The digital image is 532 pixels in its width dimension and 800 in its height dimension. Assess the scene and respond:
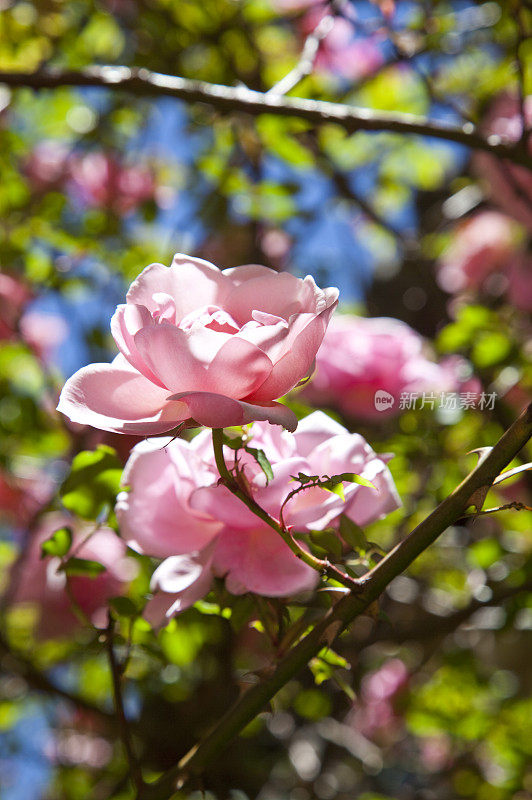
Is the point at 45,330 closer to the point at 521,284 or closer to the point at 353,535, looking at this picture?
the point at 521,284

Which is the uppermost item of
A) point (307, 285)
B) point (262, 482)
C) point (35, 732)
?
point (307, 285)

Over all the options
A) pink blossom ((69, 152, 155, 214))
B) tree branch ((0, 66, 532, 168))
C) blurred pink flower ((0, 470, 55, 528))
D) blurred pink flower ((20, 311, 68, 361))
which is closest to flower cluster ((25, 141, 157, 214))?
pink blossom ((69, 152, 155, 214))

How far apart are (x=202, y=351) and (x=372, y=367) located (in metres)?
0.67

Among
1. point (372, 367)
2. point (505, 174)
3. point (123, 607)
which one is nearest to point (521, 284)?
point (505, 174)

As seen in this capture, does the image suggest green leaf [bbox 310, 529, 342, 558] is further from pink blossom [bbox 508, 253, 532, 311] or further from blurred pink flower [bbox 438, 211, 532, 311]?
blurred pink flower [bbox 438, 211, 532, 311]

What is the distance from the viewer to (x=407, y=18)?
166cm

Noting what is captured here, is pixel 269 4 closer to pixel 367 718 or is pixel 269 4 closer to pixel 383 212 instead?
pixel 383 212

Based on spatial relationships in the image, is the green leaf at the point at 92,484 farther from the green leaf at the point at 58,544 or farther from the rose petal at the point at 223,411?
the rose petal at the point at 223,411

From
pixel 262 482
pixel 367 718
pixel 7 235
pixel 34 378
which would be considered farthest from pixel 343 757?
pixel 262 482

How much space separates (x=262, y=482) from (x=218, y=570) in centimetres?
7

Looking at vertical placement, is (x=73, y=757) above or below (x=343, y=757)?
below

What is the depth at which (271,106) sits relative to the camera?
688mm

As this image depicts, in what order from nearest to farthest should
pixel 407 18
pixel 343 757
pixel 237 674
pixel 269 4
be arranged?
pixel 237 674 < pixel 343 757 < pixel 407 18 < pixel 269 4

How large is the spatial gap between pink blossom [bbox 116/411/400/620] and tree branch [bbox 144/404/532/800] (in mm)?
48
